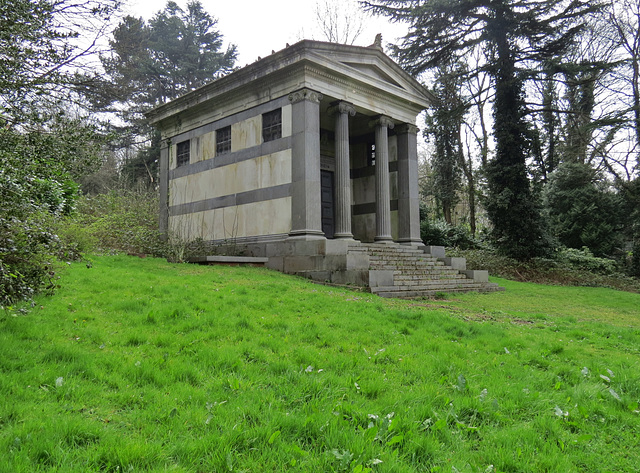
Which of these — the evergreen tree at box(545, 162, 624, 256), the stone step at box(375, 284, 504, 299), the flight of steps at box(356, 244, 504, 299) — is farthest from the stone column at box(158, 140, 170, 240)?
the evergreen tree at box(545, 162, 624, 256)

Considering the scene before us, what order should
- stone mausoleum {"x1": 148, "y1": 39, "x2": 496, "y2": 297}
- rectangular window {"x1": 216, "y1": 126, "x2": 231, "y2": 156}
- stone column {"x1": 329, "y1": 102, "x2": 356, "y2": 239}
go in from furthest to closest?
rectangular window {"x1": 216, "y1": 126, "x2": 231, "y2": 156}, stone column {"x1": 329, "y1": 102, "x2": 356, "y2": 239}, stone mausoleum {"x1": 148, "y1": 39, "x2": 496, "y2": 297}

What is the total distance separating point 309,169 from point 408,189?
4628 millimetres

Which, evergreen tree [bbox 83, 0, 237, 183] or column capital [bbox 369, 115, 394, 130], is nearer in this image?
column capital [bbox 369, 115, 394, 130]

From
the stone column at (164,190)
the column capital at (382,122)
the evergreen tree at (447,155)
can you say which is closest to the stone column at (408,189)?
the column capital at (382,122)

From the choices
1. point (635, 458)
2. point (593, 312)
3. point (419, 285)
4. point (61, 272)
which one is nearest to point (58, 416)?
point (635, 458)

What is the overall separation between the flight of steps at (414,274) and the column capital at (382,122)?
4.23 meters

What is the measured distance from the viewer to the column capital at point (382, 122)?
48.2 feet

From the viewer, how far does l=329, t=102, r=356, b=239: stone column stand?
12.9 metres

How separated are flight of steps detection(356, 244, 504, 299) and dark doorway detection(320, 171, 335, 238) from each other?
282 centimetres

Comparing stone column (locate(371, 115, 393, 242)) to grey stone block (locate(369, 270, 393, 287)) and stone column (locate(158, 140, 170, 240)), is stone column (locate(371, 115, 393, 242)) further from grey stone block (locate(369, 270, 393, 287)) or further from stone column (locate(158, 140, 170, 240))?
stone column (locate(158, 140, 170, 240))

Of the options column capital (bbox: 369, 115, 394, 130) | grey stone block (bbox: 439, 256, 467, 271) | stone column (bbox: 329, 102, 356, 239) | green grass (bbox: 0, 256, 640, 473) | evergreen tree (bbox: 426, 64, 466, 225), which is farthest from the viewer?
evergreen tree (bbox: 426, 64, 466, 225)

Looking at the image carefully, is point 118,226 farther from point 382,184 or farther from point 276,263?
point 382,184

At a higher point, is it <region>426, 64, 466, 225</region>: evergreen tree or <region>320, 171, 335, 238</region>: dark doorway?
<region>426, 64, 466, 225</region>: evergreen tree

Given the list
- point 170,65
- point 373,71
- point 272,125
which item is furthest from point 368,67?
point 170,65
